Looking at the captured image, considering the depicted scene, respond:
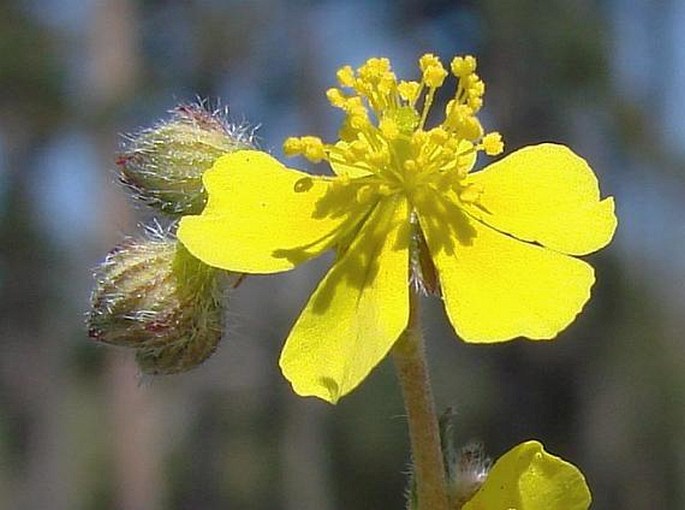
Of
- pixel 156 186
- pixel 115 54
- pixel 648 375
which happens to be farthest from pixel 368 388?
pixel 156 186

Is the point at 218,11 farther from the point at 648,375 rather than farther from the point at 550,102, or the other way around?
the point at 648,375

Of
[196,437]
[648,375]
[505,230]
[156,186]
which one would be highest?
[156,186]

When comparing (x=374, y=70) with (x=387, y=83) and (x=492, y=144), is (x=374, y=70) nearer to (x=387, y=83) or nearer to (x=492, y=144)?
(x=387, y=83)

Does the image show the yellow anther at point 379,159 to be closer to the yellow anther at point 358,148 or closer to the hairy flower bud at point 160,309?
the yellow anther at point 358,148

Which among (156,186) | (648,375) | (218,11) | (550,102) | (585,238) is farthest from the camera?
(218,11)

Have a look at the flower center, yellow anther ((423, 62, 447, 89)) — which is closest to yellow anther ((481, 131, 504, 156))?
the flower center

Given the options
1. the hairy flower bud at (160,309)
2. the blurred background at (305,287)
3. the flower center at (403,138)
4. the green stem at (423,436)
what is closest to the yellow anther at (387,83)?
the flower center at (403,138)

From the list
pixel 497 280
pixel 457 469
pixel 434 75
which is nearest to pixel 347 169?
pixel 434 75
